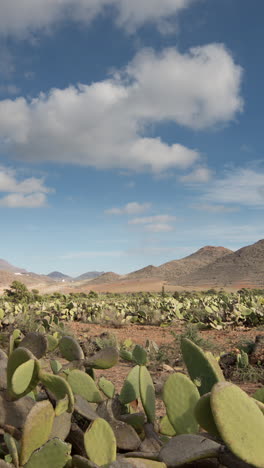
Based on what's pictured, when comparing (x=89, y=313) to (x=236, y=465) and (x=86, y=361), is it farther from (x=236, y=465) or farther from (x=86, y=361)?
(x=236, y=465)

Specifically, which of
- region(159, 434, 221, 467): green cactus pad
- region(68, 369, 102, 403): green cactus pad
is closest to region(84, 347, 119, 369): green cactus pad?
region(68, 369, 102, 403): green cactus pad

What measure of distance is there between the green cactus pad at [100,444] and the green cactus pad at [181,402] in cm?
28

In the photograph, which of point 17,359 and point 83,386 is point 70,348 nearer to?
point 83,386

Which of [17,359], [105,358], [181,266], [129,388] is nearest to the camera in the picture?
[17,359]

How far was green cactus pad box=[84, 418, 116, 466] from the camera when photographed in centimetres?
166

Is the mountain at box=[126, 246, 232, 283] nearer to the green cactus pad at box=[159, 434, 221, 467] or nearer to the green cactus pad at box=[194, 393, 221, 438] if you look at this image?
the green cactus pad at box=[159, 434, 221, 467]

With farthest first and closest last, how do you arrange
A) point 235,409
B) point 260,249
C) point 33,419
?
point 260,249 → point 33,419 → point 235,409

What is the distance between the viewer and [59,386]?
176 centimetres

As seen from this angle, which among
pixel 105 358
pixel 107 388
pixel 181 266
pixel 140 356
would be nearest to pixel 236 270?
pixel 181 266

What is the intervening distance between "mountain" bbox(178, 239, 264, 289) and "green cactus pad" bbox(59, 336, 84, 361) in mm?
65941

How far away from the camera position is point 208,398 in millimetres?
1304

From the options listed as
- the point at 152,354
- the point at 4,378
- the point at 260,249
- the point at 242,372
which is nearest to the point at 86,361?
the point at 4,378

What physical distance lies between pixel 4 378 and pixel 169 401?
3.06 feet

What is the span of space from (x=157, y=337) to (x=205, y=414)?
9477 mm
